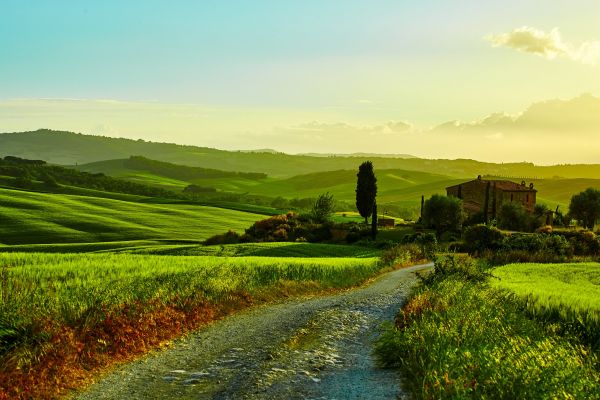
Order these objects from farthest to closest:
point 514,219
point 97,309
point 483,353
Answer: point 514,219
point 97,309
point 483,353

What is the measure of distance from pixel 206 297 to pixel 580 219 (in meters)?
118

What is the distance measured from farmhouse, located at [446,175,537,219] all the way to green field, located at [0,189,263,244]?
46.6 meters

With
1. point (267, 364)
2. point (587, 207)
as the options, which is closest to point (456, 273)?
point (267, 364)

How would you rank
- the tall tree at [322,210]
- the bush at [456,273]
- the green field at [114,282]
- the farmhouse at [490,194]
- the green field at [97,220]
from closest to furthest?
1. the green field at [114,282]
2. the bush at [456,273]
3. the green field at [97,220]
4. the tall tree at [322,210]
5. the farmhouse at [490,194]

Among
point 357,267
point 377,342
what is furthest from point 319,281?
point 377,342

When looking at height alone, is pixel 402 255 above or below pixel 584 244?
below

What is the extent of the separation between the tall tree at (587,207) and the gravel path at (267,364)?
10980 cm

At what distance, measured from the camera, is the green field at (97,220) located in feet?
276

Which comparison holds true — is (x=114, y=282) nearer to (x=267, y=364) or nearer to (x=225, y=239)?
(x=267, y=364)

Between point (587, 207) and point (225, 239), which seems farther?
point (587, 207)

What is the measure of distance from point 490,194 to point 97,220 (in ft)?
272

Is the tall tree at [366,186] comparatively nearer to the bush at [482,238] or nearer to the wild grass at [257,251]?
the bush at [482,238]

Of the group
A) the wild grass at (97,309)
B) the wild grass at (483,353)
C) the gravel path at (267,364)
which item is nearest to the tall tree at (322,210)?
the wild grass at (97,309)

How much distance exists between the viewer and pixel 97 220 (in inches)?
3701
